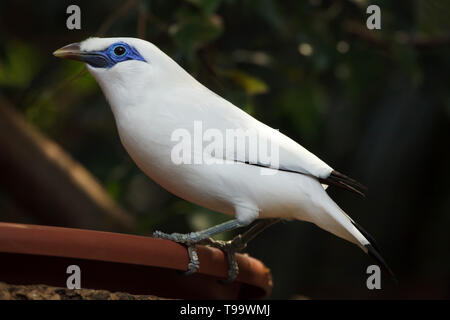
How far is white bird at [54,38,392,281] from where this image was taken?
304cm

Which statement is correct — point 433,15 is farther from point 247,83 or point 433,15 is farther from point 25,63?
point 25,63

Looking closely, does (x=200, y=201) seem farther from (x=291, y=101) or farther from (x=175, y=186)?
(x=291, y=101)

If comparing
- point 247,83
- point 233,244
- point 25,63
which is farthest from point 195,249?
point 25,63

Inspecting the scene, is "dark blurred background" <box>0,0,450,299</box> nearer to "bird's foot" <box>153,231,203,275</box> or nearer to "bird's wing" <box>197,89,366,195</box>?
"bird's wing" <box>197,89,366,195</box>

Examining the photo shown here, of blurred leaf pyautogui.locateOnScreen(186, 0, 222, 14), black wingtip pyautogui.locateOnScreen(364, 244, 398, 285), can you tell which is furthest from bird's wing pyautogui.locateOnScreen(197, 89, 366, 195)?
blurred leaf pyautogui.locateOnScreen(186, 0, 222, 14)

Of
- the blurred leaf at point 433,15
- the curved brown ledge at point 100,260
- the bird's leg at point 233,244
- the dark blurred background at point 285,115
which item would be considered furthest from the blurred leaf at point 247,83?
the curved brown ledge at point 100,260

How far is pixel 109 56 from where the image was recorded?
126 inches

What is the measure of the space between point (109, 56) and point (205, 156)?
0.60m

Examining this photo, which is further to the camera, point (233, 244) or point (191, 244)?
point (233, 244)

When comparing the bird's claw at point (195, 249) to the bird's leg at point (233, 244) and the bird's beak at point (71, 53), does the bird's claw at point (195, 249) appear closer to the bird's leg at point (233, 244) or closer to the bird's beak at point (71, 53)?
the bird's leg at point (233, 244)

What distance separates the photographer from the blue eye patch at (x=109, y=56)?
3195 millimetres

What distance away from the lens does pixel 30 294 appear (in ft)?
8.18

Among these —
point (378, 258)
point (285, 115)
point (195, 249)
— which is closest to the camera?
point (195, 249)

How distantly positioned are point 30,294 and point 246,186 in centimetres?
98
